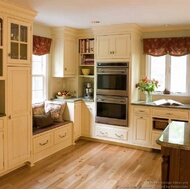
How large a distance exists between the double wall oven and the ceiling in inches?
35.3

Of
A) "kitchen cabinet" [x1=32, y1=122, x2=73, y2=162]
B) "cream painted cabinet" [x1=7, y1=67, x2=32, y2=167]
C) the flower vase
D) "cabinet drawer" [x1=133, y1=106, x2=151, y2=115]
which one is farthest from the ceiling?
"kitchen cabinet" [x1=32, y1=122, x2=73, y2=162]

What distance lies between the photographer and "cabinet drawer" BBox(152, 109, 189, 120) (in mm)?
4195

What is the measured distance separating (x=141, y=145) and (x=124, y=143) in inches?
14.2

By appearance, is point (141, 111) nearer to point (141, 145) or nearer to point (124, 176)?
point (141, 145)

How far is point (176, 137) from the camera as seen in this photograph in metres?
2.22

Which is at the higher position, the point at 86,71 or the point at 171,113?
the point at 86,71

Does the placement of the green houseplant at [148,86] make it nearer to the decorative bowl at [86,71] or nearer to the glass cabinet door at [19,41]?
the decorative bowl at [86,71]

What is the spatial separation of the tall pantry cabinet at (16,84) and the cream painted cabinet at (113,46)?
1.66m

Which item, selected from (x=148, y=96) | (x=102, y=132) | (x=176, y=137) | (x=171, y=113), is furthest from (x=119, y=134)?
(x=176, y=137)

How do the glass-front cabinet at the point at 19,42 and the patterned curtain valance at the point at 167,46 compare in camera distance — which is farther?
the patterned curtain valance at the point at 167,46

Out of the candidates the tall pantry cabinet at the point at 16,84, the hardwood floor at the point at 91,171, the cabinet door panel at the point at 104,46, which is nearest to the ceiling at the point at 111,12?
the tall pantry cabinet at the point at 16,84

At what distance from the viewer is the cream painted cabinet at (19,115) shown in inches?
132

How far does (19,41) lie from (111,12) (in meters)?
1.47

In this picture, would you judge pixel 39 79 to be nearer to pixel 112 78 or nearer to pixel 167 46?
pixel 112 78
